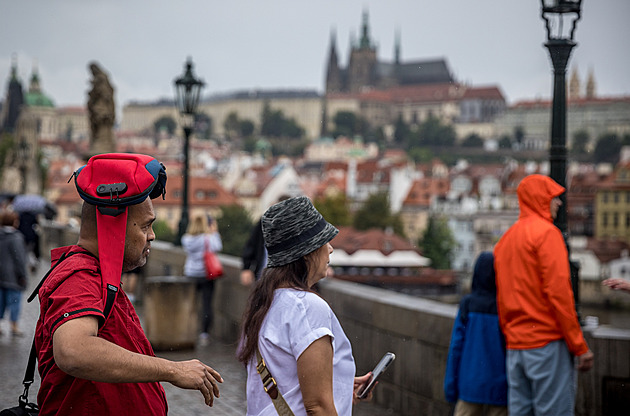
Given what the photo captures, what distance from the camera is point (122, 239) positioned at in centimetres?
197

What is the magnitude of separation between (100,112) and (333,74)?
485 feet

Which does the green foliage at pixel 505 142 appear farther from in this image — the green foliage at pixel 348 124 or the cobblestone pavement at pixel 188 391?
the cobblestone pavement at pixel 188 391

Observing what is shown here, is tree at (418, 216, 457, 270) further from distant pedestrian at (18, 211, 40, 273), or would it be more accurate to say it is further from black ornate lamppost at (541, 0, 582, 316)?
black ornate lamppost at (541, 0, 582, 316)

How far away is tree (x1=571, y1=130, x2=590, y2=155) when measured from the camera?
9894 centimetres

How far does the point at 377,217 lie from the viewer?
282 feet

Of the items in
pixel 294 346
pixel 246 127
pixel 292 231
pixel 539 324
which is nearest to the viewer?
pixel 294 346

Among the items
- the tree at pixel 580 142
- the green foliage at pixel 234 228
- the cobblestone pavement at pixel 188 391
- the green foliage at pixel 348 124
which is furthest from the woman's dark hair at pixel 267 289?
the green foliage at pixel 348 124

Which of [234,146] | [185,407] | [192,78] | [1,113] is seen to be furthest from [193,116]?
[234,146]

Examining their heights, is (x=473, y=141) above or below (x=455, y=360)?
above

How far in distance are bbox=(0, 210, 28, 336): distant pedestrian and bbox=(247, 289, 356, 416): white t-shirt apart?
5563mm

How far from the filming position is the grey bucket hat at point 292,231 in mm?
2232

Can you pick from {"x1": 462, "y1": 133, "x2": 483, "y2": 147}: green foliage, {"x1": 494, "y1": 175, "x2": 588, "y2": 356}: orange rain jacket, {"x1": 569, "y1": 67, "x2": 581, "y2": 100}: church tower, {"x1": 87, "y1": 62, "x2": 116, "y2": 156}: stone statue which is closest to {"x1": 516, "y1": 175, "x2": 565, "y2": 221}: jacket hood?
{"x1": 494, "y1": 175, "x2": 588, "y2": 356}: orange rain jacket

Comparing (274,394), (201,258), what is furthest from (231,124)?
(274,394)

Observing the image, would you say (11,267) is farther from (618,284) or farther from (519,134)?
(519,134)
